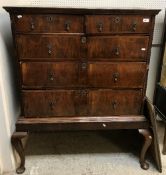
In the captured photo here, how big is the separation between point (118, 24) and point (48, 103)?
2.29 feet

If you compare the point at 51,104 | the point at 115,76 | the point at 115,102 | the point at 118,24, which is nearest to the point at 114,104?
the point at 115,102

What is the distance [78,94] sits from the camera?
5.11 ft

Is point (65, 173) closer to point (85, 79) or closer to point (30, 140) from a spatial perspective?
point (30, 140)

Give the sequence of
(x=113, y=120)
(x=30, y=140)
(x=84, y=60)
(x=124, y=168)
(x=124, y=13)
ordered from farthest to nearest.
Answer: (x=30, y=140) < (x=124, y=168) < (x=113, y=120) < (x=84, y=60) < (x=124, y=13)

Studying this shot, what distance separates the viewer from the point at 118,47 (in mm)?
1449

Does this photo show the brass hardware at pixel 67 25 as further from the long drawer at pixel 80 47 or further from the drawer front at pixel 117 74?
the drawer front at pixel 117 74

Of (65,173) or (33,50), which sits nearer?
(33,50)

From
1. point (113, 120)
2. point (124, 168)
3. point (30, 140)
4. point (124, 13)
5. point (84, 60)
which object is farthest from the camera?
point (30, 140)

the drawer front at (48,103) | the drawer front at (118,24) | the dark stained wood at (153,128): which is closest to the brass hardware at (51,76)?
the drawer front at (48,103)

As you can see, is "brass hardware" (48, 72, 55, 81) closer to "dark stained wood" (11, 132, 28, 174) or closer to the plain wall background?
the plain wall background

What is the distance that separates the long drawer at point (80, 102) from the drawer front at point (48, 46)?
0.25 metres

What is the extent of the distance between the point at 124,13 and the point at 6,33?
0.83m

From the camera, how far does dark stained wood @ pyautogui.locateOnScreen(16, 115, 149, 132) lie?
158cm

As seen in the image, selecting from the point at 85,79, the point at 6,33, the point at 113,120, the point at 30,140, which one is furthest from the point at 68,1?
the point at 30,140
